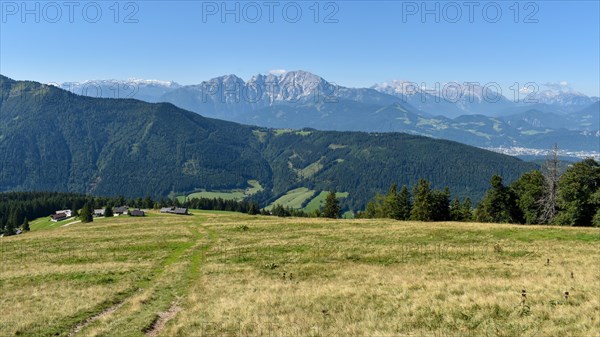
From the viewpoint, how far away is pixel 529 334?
1245 centimetres

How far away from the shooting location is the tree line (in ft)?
186

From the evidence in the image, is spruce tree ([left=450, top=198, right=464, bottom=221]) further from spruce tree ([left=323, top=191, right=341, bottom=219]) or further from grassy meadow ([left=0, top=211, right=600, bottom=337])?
grassy meadow ([left=0, top=211, right=600, bottom=337])

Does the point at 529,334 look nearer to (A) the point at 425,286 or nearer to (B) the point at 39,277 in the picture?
(A) the point at 425,286

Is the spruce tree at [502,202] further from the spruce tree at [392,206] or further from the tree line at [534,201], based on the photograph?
the spruce tree at [392,206]

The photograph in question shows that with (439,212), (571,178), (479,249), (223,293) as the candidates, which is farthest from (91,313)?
(439,212)

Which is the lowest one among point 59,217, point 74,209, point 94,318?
point 59,217

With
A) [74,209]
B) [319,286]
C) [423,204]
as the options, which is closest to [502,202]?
[423,204]

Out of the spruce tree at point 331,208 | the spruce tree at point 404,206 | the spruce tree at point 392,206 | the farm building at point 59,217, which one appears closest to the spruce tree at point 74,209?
the farm building at point 59,217

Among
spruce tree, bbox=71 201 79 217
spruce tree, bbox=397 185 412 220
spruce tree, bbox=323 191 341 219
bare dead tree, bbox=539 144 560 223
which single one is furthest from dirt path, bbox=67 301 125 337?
spruce tree, bbox=71 201 79 217

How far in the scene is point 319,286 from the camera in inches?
914

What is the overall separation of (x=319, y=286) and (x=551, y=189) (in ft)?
183

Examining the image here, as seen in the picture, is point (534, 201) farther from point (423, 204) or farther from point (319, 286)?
point (319, 286)

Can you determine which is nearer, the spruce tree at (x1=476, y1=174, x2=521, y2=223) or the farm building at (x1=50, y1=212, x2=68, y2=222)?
the spruce tree at (x1=476, y1=174, x2=521, y2=223)

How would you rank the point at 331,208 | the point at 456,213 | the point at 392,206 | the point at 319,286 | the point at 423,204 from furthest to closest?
1. the point at 331,208
2. the point at 392,206
3. the point at 456,213
4. the point at 423,204
5. the point at 319,286
